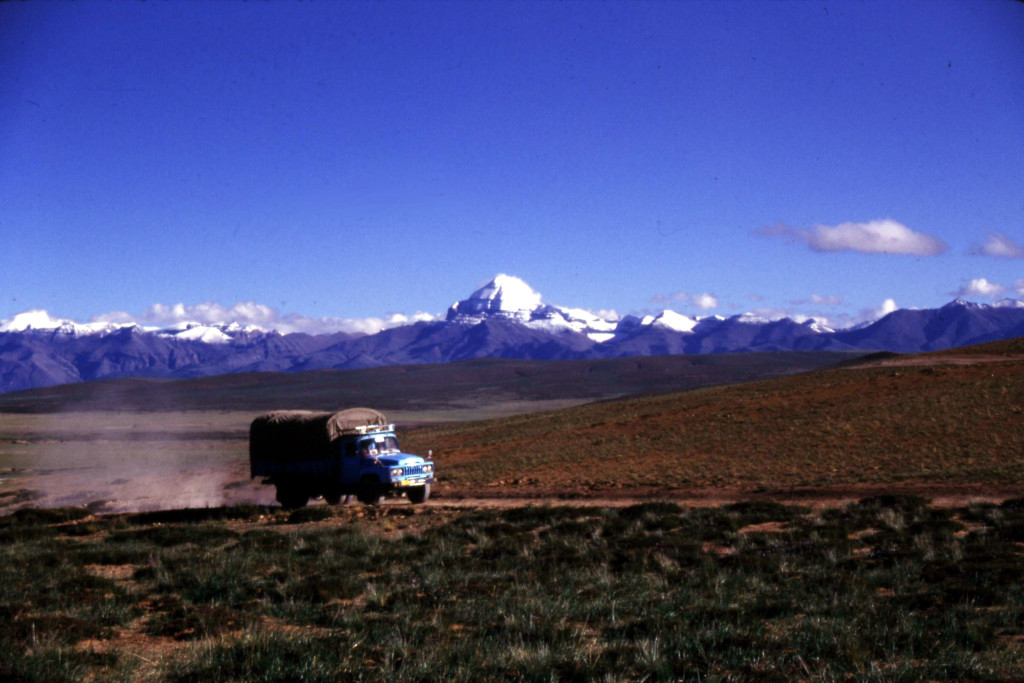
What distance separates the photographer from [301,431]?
30344mm

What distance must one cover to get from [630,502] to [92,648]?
2128 cm

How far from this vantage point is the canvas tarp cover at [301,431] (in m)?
29.8

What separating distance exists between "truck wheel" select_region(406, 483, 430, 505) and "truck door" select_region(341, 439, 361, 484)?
2.03 m

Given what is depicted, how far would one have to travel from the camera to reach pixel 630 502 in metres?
29.3

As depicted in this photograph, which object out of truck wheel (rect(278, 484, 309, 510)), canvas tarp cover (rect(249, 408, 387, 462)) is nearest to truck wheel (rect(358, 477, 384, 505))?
canvas tarp cover (rect(249, 408, 387, 462))

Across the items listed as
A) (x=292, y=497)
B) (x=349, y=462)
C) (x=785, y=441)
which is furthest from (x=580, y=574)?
(x=785, y=441)

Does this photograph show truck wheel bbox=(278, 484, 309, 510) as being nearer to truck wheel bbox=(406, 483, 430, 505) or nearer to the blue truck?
the blue truck

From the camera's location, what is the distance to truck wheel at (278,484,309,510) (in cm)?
3092

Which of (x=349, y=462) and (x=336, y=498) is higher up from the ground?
→ (x=349, y=462)

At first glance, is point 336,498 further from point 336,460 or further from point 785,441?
point 785,441

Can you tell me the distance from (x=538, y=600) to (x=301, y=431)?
19576 millimetres

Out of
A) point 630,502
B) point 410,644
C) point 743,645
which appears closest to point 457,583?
point 410,644

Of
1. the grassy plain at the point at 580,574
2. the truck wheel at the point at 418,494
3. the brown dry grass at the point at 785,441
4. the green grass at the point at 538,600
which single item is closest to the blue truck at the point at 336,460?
the truck wheel at the point at 418,494

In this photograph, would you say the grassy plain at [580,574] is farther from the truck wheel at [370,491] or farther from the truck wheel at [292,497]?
the truck wheel at [292,497]
